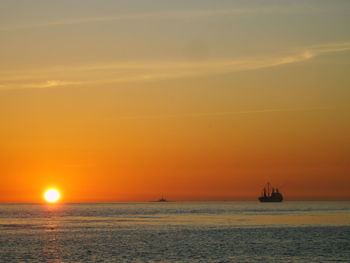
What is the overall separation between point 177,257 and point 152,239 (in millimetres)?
26005

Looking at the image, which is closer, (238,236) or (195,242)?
(195,242)

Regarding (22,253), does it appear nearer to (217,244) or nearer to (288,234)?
(217,244)

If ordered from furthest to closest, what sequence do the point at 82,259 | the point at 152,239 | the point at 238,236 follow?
the point at 238,236
the point at 152,239
the point at 82,259

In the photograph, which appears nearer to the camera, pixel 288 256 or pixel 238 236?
pixel 288 256

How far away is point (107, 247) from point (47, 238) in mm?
21697

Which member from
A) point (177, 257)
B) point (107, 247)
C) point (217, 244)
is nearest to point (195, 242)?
point (217, 244)

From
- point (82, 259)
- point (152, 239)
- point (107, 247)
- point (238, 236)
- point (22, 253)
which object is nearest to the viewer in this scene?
point (82, 259)

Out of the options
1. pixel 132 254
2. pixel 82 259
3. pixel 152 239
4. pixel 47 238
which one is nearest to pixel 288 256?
pixel 132 254

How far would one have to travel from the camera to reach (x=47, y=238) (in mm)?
97312

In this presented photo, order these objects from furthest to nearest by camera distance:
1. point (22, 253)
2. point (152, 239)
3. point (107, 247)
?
point (152, 239) < point (107, 247) < point (22, 253)

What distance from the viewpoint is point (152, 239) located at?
92250 mm

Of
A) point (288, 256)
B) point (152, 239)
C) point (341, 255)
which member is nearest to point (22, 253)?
point (152, 239)

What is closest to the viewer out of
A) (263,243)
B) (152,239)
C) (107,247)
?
(107,247)

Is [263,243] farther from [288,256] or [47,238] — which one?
[47,238]
